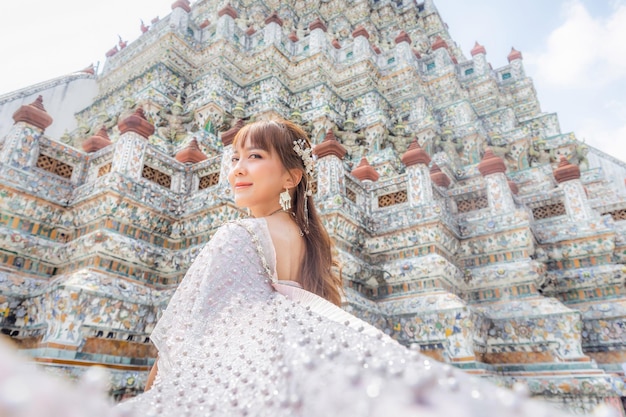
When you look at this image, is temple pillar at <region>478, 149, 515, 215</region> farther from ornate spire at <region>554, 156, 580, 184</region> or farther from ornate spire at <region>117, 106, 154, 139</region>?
ornate spire at <region>117, 106, 154, 139</region>

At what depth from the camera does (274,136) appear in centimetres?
180

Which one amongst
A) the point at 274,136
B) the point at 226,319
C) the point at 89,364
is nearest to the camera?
the point at 226,319

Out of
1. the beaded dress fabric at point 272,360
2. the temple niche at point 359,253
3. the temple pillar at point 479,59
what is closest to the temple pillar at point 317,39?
the temple niche at point 359,253

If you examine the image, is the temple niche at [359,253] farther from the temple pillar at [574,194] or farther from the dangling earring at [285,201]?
the dangling earring at [285,201]

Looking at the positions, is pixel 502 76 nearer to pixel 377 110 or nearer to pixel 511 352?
pixel 377 110

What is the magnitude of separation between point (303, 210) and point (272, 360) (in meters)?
0.99

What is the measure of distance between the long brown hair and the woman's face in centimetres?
3

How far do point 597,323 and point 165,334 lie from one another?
233 inches

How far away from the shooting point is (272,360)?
0.97 m

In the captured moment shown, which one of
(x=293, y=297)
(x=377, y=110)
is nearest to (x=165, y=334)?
(x=293, y=297)

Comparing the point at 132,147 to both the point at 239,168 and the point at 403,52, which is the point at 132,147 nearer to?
the point at 239,168

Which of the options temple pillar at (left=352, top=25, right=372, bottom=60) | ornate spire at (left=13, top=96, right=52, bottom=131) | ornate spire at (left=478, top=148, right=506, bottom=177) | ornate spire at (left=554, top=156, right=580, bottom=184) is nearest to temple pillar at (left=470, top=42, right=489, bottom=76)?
temple pillar at (left=352, top=25, right=372, bottom=60)

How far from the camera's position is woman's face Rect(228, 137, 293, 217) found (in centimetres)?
175

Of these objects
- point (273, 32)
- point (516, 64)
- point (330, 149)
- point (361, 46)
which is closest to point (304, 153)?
point (330, 149)
